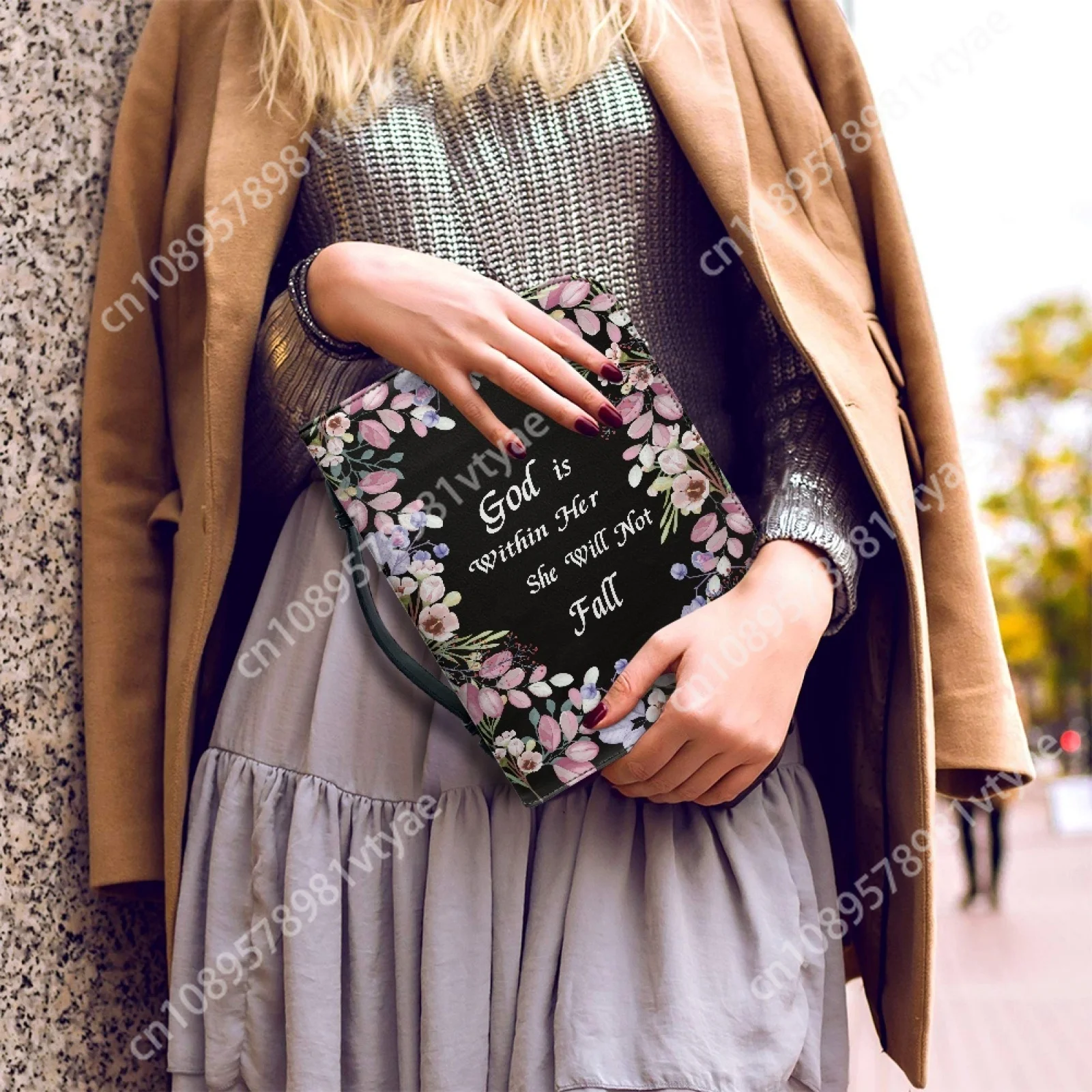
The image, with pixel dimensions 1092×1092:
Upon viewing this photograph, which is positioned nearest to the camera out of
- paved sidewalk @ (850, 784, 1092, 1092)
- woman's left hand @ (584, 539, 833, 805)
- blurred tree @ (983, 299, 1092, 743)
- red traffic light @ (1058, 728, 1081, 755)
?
woman's left hand @ (584, 539, 833, 805)

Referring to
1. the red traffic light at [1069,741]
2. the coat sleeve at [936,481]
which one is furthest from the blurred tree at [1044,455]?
the coat sleeve at [936,481]

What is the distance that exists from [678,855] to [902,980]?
0.22m

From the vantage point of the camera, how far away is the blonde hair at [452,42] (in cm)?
94

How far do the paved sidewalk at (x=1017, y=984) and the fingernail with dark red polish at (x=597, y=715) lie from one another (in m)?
1.14

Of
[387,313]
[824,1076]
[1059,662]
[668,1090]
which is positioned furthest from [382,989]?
[1059,662]

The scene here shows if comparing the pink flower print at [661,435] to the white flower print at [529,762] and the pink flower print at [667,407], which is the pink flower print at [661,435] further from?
the white flower print at [529,762]

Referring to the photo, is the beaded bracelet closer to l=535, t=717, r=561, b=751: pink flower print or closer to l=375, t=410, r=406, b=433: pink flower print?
l=375, t=410, r=406, b=433: pink flower print

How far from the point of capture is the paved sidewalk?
4.52 meters

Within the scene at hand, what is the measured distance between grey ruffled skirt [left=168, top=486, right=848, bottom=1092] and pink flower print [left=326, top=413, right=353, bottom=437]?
4.8 inches

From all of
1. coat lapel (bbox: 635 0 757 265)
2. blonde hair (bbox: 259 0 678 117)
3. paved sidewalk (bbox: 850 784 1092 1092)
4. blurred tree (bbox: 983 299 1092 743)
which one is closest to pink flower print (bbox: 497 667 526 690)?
coat lapel (bbox: 635 0 757 265)

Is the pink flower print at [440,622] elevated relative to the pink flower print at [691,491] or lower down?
lower down

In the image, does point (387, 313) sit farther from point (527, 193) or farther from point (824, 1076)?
point (824, 1076)

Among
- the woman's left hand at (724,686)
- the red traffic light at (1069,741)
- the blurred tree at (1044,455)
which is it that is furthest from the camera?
the red traffic light at (1069,741)

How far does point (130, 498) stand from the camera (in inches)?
41.3
